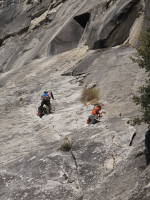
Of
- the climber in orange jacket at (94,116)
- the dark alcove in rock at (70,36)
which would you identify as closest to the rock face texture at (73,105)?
the dark alcove in rock at (70,36)

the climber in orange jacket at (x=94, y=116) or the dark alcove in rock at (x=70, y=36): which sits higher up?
the climber in orange jacket at (x=94, y=116)

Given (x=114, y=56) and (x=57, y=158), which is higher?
(x=57, y=158)

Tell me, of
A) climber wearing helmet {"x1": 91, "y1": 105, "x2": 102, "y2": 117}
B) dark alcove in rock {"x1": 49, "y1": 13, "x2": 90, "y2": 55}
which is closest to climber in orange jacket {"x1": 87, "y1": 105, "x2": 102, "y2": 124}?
climber wearing helmet {"x1": 91, "y1": 105, "x2": 102, "y2": 117}

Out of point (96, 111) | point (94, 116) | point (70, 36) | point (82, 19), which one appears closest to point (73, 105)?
point (96, 111)

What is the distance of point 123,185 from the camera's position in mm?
16281

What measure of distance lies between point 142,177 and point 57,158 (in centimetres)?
543

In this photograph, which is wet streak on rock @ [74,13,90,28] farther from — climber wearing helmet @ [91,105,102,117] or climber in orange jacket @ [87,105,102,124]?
climber in orange jacket @ [87,105,102,124]

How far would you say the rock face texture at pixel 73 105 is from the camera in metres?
18.1

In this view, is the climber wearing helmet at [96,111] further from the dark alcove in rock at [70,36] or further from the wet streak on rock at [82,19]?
the wet streak on rock at [82,19]

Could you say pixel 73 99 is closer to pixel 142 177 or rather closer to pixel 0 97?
pixel 0 97

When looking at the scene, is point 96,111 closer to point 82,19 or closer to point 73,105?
point 73,105

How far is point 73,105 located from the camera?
2727 centimetres

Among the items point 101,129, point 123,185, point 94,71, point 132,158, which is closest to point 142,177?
point 123,185

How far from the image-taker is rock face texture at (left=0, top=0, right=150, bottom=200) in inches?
714
